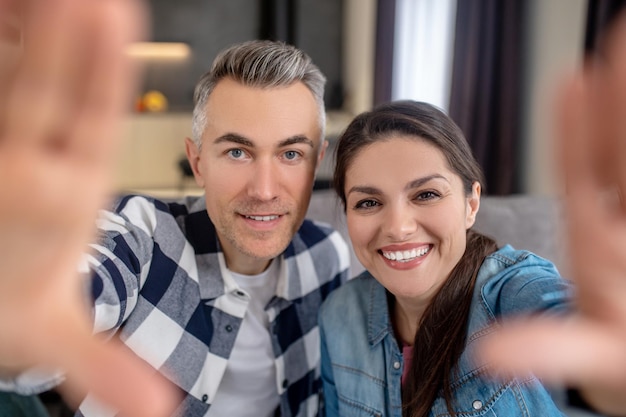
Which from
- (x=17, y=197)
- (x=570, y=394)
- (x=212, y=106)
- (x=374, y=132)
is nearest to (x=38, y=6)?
(x=17, y=197)

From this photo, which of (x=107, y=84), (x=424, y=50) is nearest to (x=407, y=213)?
(x=107, y=84)

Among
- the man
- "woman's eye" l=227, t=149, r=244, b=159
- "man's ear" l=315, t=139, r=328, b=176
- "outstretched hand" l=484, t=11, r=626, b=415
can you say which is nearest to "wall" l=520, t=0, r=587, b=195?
"man's ear" l=315, t=139, r=328, b=176

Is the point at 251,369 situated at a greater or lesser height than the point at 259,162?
lesser

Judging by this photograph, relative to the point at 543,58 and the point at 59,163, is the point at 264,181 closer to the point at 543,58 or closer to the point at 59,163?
the point at 59,163

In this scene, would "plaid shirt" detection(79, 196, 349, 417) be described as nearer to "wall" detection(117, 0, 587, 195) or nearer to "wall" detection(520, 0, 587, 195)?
"wall" detection(520, 0, 587, 195)

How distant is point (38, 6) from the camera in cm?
42

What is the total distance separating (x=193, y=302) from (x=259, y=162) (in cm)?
35

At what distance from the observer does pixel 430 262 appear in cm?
108

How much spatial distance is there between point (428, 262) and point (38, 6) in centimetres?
82

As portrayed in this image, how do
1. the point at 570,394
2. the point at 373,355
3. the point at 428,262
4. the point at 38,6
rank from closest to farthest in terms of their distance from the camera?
the point at 38,6 < the point at 570,394 < the point at 428,262 < the point at 373,355

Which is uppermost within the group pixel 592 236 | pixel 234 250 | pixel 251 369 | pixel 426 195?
pixel 592 236

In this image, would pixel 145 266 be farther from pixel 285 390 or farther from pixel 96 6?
pixel 96 6

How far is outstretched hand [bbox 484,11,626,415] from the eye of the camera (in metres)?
0.51

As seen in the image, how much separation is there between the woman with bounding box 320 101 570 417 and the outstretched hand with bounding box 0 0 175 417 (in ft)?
2.15
